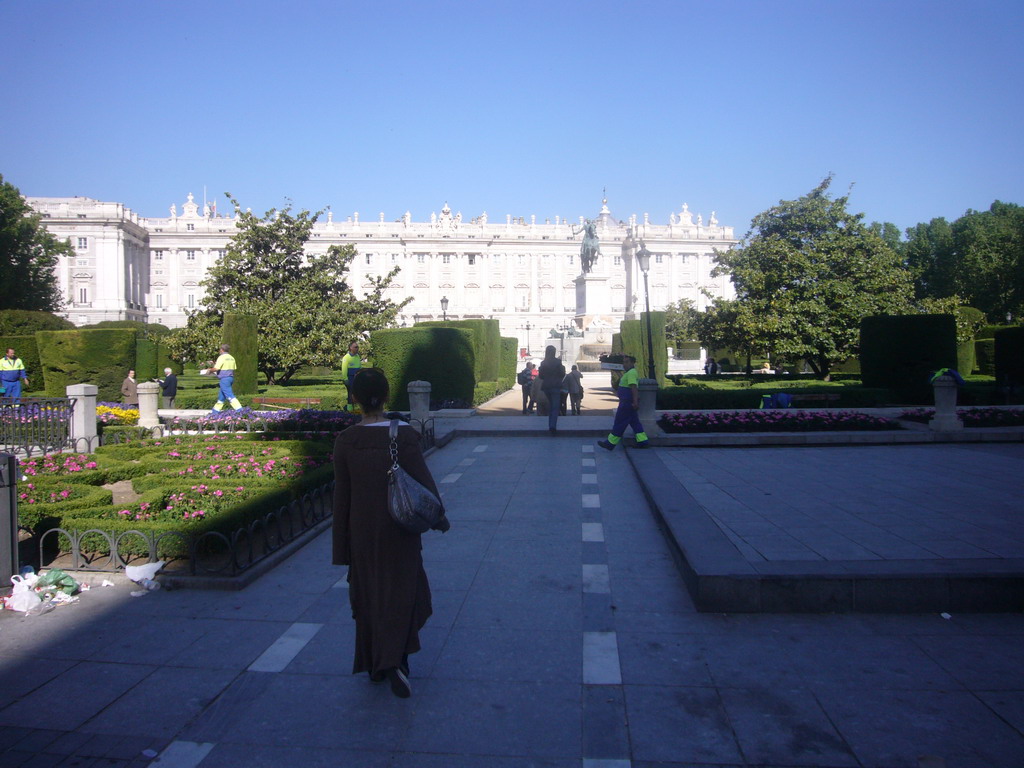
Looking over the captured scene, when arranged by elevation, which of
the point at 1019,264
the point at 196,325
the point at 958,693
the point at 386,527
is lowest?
the point at 958,693

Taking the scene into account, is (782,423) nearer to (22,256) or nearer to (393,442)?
(393,442)

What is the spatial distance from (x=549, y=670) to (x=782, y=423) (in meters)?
9.33

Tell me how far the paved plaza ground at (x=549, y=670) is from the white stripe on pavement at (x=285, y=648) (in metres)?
0.02

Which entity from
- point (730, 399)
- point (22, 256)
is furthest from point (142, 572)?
point (22, 256)

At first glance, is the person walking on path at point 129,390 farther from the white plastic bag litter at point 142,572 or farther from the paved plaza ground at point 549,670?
the paved plaza ground at point 549,670

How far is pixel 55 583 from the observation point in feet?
16.9

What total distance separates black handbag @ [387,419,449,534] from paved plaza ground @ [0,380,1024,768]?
894mm

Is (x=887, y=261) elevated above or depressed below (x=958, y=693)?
above

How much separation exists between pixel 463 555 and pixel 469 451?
5917mm

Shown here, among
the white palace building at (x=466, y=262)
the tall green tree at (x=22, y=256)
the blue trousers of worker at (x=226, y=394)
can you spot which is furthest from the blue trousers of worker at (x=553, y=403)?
the white palace building at (x=466, y=262)

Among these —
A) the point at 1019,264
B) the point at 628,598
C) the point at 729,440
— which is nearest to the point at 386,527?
the point at 628,598

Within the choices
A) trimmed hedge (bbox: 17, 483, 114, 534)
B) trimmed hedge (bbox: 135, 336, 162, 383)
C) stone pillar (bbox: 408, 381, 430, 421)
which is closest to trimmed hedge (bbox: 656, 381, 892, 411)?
stone pillar (bbox: 408, 381, 430, 421)

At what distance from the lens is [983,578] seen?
461cm

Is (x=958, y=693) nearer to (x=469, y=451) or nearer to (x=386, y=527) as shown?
(x=386, y=527)
